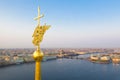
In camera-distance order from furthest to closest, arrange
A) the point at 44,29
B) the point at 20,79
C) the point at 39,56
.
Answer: the point at 20,79, the point at 44,29, the point at 39,56

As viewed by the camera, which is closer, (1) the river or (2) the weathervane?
(2) the weathervane

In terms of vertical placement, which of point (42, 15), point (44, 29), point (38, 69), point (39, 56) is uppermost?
point (42, 15)

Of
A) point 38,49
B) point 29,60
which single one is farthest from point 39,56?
point 29,60

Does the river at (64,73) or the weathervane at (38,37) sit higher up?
the weathervane at (38,37)

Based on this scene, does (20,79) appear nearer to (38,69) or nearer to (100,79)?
(100,79)

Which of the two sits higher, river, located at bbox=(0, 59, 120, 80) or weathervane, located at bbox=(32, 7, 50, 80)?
weathervane, located at bbox=(32, 7, 50, 80)

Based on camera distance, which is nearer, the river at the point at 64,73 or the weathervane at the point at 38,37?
the weathervane at the point at 38,37

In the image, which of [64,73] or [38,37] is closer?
[38,37]

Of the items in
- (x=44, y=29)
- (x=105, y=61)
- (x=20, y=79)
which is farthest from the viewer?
(x=105, y=61)

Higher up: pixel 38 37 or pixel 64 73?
pixel 38 37

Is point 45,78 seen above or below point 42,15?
below

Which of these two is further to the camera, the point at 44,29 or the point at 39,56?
the point at 44,29
